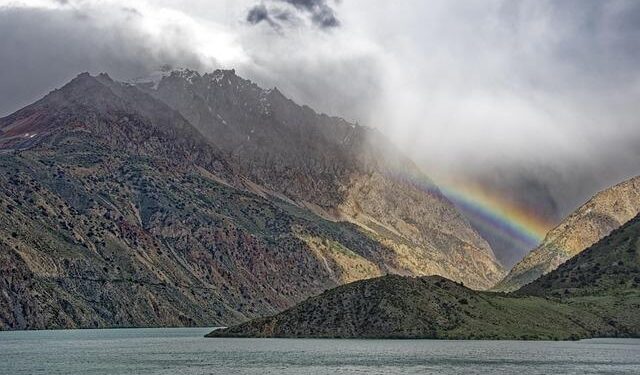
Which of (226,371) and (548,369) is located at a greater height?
(548,369)

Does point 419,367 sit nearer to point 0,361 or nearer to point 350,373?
point 350,373

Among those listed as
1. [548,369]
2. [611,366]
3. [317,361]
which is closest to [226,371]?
[317,361]

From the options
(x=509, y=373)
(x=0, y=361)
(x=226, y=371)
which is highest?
(x=509, y=373)

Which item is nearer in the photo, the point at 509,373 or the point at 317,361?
the point at 509,373

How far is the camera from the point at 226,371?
169125 mm

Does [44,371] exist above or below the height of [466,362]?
below

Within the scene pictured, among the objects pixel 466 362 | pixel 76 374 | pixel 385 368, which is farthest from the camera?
pixel 466 362

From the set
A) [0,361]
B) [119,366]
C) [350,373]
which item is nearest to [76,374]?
[119,366]

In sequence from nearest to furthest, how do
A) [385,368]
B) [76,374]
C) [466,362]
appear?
[76,374] < [385,368] < [466,362]

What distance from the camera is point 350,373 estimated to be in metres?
166

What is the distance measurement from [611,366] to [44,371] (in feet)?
379

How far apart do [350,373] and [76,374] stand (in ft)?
167

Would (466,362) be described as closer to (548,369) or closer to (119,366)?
(548,369)

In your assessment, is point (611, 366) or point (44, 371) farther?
point (611, 366)
